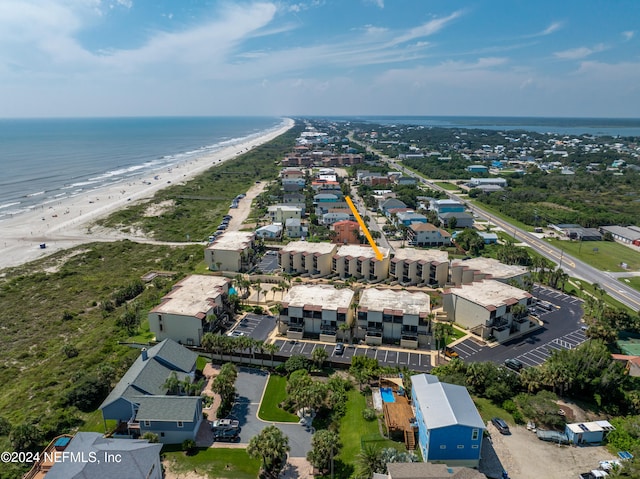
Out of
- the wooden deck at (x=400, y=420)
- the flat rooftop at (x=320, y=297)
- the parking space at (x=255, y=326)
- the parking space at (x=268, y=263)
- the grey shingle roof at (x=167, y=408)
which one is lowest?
the parking space at (x=255, y=326)

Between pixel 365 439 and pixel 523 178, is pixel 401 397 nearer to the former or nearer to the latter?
pixel 365 439

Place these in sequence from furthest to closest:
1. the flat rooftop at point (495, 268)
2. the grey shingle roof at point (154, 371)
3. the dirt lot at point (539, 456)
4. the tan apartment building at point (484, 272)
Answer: the flat rooftop at point (495, 268)
the tan apartment building at point (484, 272)
the grey shingle roof at point (154, 371)
the dirt lot at point (539, 456)

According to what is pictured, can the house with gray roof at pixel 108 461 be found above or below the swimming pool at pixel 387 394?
above

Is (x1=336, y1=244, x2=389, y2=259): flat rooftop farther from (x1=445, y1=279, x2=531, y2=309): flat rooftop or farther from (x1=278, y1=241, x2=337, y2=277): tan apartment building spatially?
(x1=445, y1=279, x2=531, y2=309): flat rooftop

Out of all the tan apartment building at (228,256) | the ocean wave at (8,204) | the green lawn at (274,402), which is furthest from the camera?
the ocean wave at (8,204)

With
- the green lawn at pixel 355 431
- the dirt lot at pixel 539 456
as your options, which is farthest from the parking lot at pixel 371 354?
the dirt lot at pixel 539 456

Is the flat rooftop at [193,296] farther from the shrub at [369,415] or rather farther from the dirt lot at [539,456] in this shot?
the dirt lot at [539,456]

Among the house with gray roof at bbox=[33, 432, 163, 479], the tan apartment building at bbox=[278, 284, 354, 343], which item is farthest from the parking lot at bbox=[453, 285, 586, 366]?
the house with gray roof at bbox=[33, 432, 163, 479]

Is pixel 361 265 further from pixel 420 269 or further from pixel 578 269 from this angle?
pixel 578 269
